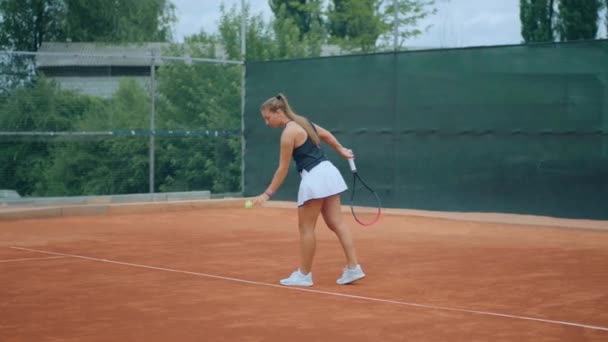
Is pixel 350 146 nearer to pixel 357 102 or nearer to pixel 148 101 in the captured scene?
pixel 357 102

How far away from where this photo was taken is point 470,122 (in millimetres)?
14992

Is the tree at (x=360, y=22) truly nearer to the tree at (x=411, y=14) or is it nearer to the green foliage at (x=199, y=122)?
the tree at (x=411, y=14)

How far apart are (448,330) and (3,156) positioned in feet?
34.1

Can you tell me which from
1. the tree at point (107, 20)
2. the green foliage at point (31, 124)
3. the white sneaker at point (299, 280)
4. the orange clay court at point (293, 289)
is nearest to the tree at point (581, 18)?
the orange clay court at point (293, 289)

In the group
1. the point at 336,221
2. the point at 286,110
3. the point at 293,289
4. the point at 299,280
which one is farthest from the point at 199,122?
the point at 293,289

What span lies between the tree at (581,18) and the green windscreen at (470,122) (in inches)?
284

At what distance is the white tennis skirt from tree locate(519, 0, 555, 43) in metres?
15.1

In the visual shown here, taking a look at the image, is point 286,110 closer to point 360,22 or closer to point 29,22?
point 29,22

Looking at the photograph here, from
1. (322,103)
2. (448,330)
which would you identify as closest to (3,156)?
(322,103)

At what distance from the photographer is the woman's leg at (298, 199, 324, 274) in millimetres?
7793

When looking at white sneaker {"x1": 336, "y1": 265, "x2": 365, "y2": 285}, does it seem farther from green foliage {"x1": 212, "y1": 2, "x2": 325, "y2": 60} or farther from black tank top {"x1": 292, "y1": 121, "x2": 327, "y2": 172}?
green foliage {"x1": 212, "y1": 2, "x2": 325, "y2": 60}

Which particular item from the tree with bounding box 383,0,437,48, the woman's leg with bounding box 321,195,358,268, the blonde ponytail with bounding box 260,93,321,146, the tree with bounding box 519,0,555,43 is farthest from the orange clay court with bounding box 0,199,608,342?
the tree with bounding box 383,0,437,48

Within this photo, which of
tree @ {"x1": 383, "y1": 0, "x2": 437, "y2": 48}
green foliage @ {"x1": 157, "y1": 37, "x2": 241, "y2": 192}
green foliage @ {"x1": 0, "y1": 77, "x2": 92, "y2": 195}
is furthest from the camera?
tree @ {"x1": 383, "y1": 0, "x2": 437, "y2": 48}

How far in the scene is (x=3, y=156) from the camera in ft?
47.8
